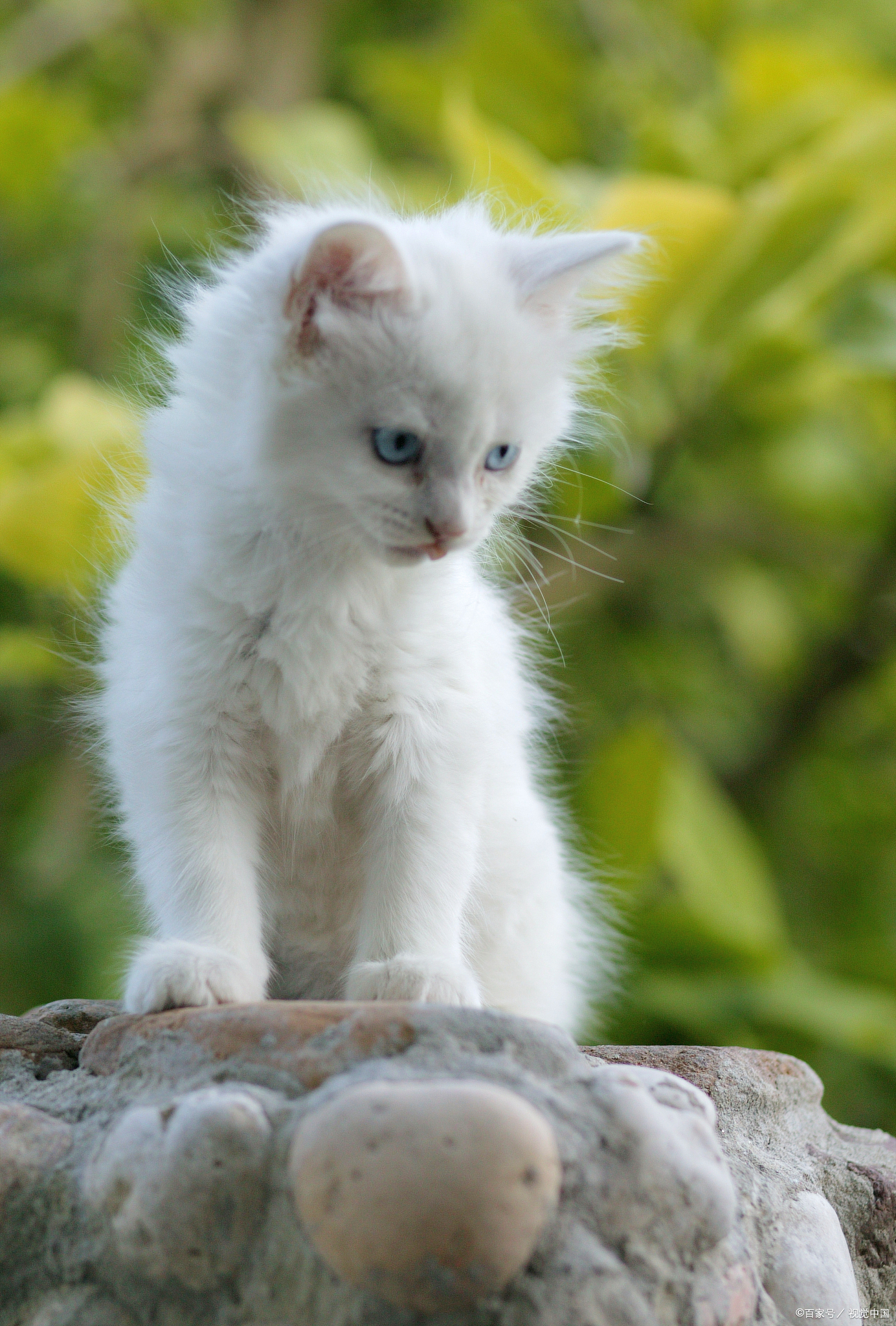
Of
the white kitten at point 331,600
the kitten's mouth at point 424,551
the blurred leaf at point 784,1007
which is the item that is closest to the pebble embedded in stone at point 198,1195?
the white kitten at point 331,600

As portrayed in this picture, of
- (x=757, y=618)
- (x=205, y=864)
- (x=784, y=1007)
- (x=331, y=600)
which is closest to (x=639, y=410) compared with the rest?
(x=757, y=618)

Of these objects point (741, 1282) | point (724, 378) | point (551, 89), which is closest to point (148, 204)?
point (551, 89)

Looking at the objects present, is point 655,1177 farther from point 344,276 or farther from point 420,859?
point 344,276

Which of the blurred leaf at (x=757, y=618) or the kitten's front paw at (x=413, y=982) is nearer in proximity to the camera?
the kitten's front paw at (x=413, y=982)

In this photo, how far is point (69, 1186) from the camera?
107cm

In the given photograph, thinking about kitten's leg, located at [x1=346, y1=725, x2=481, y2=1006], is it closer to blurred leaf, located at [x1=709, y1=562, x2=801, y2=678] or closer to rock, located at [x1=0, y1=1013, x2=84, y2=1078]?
rock, located at [x1=0, y1=1013, x2=84, y2=1078]

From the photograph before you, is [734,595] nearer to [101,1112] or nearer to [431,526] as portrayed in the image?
[431,526]

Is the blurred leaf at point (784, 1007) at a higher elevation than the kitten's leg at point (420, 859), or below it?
below

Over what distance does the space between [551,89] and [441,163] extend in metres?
0.43

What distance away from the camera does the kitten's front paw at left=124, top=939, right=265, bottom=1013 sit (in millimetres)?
1223

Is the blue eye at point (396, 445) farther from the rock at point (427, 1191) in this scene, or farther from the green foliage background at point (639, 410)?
the rock at point (427, 1191)

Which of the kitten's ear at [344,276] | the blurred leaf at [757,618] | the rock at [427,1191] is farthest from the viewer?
the blurred leaf at [757,618]

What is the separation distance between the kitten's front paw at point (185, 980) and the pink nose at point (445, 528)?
48 centimetres

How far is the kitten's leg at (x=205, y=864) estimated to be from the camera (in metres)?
1.32
